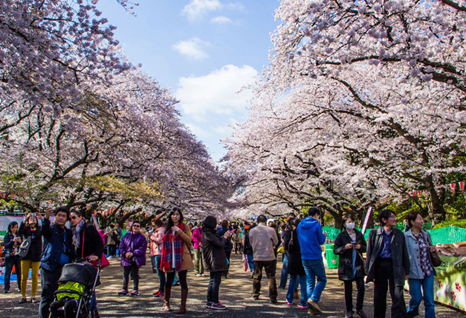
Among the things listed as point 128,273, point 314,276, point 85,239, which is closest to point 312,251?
point 314,276

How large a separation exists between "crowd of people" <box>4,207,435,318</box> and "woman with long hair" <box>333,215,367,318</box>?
0.05 feet

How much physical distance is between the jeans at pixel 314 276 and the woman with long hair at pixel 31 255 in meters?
5.42

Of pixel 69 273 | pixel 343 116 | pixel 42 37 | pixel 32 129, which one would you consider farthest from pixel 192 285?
pixel 32 129

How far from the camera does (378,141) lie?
16.4m

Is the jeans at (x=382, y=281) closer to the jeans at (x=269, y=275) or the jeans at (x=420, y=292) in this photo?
the jeans at (x=420, y=292)

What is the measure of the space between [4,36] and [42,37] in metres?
1.10

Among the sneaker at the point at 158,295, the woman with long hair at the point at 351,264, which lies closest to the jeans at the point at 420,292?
the woman with long hair at the point at 351,264

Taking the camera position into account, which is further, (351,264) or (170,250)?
(170,250)

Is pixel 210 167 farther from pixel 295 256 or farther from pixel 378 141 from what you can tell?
pixel 295 256

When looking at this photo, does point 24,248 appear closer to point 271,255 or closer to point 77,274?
point 77,274

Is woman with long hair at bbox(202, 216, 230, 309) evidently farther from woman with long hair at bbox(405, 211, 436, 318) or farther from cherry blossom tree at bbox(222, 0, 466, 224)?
cherry blossom tree at bbox(222, 0, 466, 224)

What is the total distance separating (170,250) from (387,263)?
3528 millimetres

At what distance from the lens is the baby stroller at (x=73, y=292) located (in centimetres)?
449

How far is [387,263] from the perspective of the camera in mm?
5418
